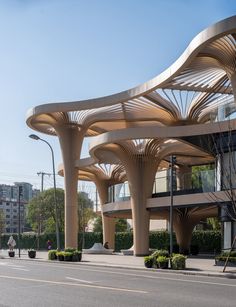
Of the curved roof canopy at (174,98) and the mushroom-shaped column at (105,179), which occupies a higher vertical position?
the curved roof canopy at (174,98)

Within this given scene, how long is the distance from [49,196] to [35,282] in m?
69.6

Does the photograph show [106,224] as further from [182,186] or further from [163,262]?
[163,262]

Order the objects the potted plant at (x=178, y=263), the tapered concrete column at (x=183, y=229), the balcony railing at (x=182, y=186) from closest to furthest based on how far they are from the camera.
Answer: the potted plant at (x=178, y=263), the balcony railing at (x=182, y=186), the tapered concrete column at (x=183, y=229)

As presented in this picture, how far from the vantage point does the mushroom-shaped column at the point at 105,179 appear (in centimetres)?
5991

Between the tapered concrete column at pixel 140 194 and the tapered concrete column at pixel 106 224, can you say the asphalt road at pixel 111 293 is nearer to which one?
the tapered concrete column at pixel 140 194

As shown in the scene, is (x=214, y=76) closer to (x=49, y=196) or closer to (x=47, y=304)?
(x=47, y=304)

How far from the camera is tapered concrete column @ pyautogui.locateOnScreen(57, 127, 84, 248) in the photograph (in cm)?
5038

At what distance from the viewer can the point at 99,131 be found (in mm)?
55031

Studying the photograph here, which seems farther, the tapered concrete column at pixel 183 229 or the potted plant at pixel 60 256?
the tapered concrete column at pixel 183 229

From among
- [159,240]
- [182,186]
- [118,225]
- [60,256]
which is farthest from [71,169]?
[118,225]

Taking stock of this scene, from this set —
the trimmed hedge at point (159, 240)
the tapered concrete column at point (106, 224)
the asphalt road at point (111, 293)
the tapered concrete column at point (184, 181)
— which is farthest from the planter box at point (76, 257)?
the tapered concrete column at point (106, 224)

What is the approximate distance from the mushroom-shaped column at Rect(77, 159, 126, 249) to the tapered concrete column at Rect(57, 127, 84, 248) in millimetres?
8148

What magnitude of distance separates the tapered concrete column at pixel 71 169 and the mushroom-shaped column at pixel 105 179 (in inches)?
321

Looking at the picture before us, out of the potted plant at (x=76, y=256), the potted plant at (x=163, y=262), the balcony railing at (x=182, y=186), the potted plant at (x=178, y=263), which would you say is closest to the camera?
the potted plant at (x=178, y=263)
